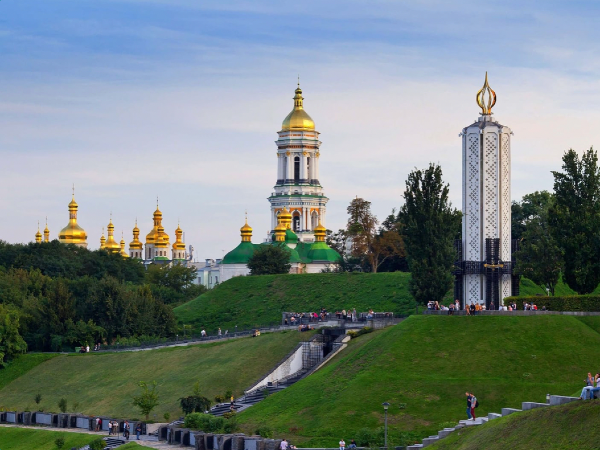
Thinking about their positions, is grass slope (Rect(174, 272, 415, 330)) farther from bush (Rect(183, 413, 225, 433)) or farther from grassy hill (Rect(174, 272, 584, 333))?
bush (Rect(183, 413, 225, 433))

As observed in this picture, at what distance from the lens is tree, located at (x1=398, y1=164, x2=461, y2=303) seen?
69.1 m

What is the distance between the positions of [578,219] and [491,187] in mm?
4698

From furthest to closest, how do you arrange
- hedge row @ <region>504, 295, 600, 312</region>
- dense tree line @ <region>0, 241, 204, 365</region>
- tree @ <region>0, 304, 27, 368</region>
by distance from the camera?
dense tree line @ <region>0, 241, 204, 365</region>, tree @ <region>0, 304, 27, 368</region>, hedge row @ <region>504, 295, 600, 312</region>

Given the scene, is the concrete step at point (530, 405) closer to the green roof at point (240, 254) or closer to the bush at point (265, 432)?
the bush at point (265, 432)

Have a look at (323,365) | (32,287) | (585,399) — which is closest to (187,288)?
(32,287)

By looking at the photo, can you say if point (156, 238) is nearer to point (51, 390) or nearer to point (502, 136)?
point (51, 390)

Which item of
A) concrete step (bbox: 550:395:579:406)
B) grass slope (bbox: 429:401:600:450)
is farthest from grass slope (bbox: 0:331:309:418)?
concrete step (bbox: 550:395:579:406)

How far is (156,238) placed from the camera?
7323 inches

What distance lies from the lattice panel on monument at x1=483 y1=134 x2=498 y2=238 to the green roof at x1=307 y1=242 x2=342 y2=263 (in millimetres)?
68565

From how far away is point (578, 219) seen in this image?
209 feet

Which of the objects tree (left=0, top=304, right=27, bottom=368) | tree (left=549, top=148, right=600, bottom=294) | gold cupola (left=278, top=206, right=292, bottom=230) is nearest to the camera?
tree (left=549, top=148, right=600, bottom=294)

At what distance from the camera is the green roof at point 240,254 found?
456ft

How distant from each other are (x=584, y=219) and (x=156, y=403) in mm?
23486

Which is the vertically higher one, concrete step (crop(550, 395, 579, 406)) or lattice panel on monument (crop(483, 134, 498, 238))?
lattice panel on monument (crop(483, 134, 498, 238))
